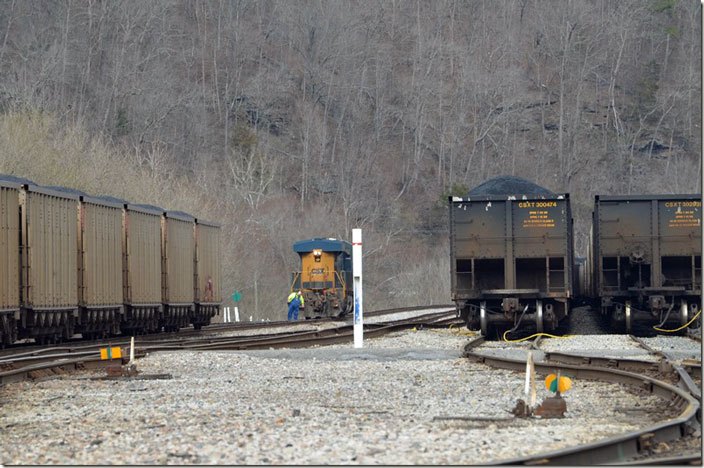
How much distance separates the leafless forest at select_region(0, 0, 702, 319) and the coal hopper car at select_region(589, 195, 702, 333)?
36.8 meters

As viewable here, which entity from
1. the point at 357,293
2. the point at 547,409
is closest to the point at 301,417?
the point at 547,409

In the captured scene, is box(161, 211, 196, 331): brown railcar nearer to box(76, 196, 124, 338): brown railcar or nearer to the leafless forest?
box(76, 196, 124, 338): brown railcar

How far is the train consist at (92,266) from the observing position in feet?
68.4

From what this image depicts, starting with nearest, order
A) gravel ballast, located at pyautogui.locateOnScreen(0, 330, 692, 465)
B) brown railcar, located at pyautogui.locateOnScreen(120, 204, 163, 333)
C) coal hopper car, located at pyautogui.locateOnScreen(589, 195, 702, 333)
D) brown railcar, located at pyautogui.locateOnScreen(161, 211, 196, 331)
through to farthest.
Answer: gravel ballast, located at pyautogui.locateOnScreen(0, 330, 692, 465) < coal hopper car, located at pyautogui.locateOnScreen(589, 195, 702, 333) < brown railcar, located at pyautogui.locateOnScreen(120, 204, 163, 333) < brown railcar, located at pyautogui.locateOnScreen(161, 211, 196, 331)

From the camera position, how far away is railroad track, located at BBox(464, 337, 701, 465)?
7.11 m

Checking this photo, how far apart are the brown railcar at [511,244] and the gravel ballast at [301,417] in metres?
8.73

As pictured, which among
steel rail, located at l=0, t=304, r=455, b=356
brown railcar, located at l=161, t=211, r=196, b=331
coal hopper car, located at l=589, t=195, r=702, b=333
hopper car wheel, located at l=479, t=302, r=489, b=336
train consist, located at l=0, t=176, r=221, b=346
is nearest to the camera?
steel rail, located at l=0, t=304, r=455, b=356

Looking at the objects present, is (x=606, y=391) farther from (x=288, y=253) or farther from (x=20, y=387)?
(x=288, y=253)

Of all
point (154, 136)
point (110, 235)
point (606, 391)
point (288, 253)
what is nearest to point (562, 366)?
point (606, 391)

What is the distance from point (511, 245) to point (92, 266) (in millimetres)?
9850

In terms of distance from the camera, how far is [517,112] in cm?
9406

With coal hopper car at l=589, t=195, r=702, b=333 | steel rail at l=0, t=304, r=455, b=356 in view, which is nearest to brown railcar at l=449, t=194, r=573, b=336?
coal hopper car at l=589, t=195, r=702, b=333

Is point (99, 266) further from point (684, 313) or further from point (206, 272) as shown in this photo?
point (684, 313)

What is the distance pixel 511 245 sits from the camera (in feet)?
80.4
